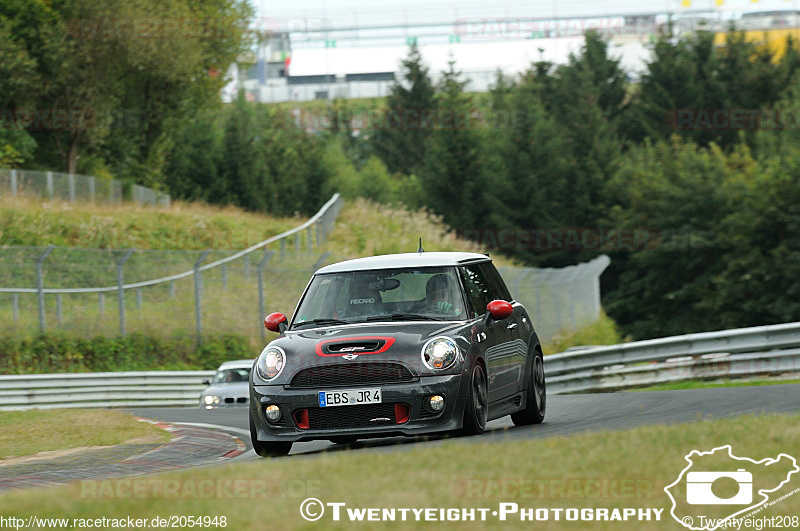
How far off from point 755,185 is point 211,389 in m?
34.7

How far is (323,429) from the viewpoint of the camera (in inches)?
395

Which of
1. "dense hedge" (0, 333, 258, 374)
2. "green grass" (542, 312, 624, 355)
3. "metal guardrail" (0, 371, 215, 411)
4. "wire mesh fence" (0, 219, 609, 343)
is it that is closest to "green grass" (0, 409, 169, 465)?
"metal guardrail" (0, 371, 215, 411)

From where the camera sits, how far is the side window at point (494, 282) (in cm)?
1203

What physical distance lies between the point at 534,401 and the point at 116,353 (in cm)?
1871

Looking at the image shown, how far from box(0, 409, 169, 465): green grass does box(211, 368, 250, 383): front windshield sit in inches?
204

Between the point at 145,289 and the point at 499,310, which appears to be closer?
the point at 499,310

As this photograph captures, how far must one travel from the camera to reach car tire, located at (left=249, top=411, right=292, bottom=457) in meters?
10.4

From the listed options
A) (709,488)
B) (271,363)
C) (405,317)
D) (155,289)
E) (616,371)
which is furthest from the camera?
(155,289)

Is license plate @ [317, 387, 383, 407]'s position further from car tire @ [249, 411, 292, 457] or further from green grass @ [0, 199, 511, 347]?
green grass @ [0, 199, 511, 347]

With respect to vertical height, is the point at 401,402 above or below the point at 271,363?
below

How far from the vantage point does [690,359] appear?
727 inches

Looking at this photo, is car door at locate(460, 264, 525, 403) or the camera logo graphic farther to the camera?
car door at locate(460, 264, 525, 403)

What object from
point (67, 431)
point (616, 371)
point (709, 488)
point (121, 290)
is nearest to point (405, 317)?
point (709, 488)

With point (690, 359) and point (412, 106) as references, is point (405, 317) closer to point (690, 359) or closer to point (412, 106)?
point (690, 359)
